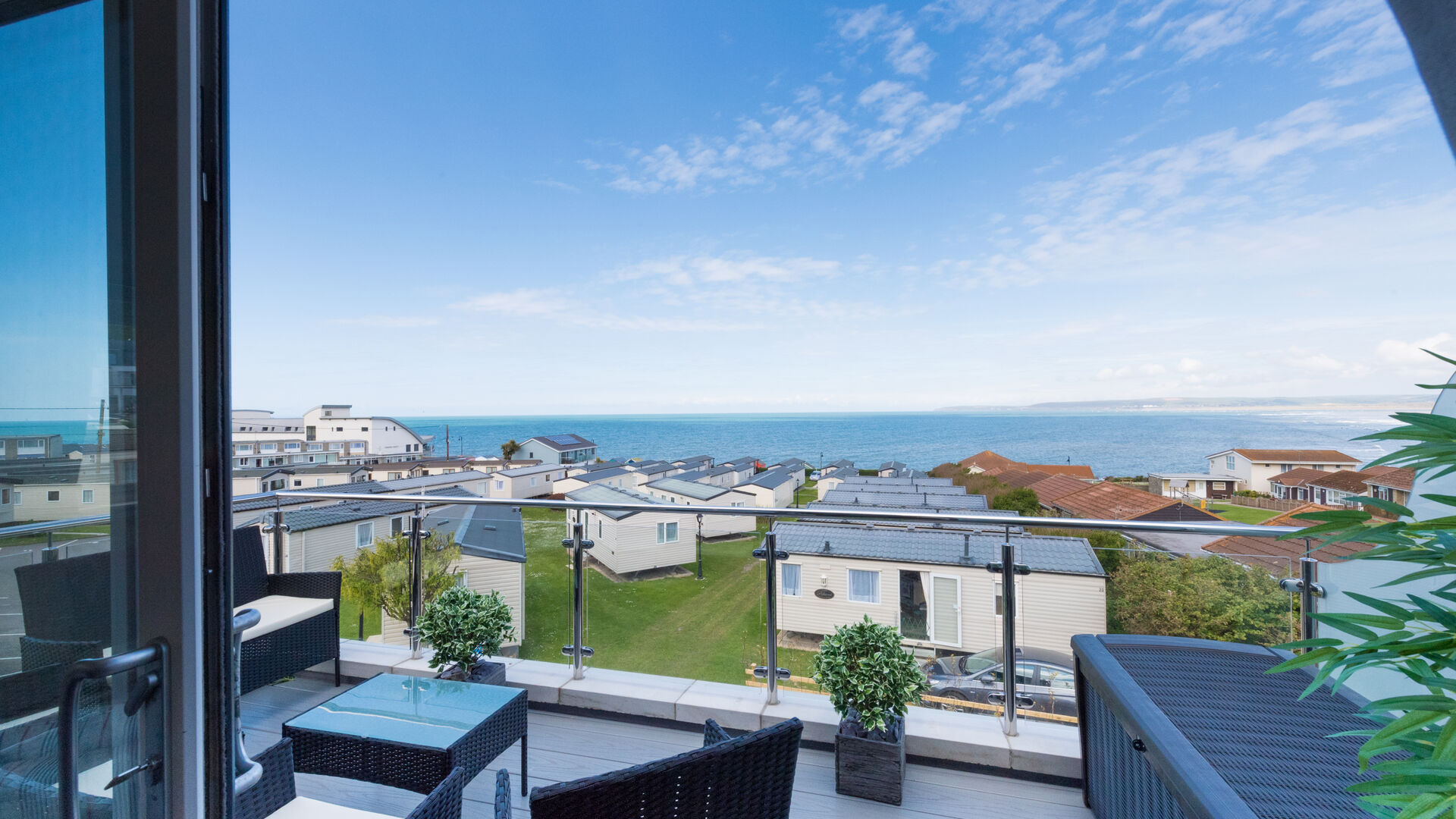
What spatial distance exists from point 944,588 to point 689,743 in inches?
56.7

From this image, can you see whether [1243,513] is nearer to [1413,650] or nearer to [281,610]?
[1413,650]

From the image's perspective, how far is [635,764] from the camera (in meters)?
2.71

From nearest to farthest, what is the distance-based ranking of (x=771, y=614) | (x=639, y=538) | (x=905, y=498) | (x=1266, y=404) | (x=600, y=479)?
(x=771, y=614)
(x=639, y=538)
(x=905, y=498)
(x=1266, y=404)
(x=600, y=479)

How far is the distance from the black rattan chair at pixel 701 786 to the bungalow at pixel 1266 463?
346cm

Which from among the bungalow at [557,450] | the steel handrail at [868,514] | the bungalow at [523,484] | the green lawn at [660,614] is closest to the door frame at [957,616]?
the steel handrail at [868,514]

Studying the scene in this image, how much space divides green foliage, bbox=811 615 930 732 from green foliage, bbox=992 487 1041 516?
301cm

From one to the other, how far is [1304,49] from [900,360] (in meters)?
17.4

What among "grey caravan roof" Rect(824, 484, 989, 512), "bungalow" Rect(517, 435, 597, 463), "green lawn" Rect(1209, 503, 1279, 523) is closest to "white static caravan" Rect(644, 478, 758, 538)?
"grey caravan roof" Rect(824, 484, 989, 512)

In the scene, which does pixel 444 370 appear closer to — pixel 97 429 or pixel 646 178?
pixel 646 178

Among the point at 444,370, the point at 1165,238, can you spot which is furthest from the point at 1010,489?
the point at 444,370

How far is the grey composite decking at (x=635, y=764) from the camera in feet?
7.66

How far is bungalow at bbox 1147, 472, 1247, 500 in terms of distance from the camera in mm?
3574

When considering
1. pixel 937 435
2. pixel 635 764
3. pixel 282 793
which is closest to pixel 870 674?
pixel 635 764

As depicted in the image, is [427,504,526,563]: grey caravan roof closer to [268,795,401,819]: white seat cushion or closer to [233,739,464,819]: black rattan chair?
[233,739,464,819]: black rattan chair
